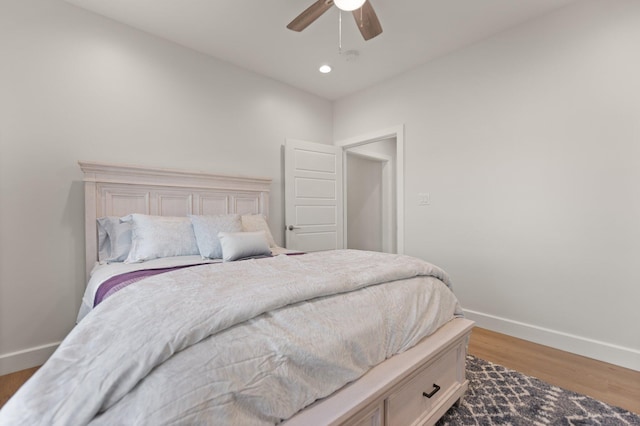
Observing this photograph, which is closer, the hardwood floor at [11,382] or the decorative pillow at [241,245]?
the hardwood floor at [11,382]

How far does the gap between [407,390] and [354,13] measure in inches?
86.2

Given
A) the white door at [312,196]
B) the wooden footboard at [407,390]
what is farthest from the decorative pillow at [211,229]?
the wooden footboard at [407,390]

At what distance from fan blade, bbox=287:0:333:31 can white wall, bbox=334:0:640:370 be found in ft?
5.87

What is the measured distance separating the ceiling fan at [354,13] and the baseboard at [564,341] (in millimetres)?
2720

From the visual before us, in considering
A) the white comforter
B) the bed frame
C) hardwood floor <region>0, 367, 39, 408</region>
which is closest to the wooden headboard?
the bed frame

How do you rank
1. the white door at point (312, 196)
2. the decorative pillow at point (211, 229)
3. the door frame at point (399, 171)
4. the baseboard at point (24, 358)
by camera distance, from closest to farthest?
the baseboard at point (24, 358)
the decorative pillow at point (211, 229)
the door frame at point (399, 171)
the white door at point (312, 196)

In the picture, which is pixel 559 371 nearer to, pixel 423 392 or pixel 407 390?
pixel 423 392

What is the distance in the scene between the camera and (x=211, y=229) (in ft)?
7.84

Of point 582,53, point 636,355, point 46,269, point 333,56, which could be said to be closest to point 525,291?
point 636,355

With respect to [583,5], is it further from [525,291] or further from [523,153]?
[525,291]

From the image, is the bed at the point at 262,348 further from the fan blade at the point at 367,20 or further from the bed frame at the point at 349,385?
the fan blade at the point at 367,20

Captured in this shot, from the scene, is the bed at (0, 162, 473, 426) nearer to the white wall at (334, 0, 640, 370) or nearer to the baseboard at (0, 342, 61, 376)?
the baseboard at (0, 342, 61, 376)

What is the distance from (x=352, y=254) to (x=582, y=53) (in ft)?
7.91

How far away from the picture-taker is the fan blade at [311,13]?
1.81m
